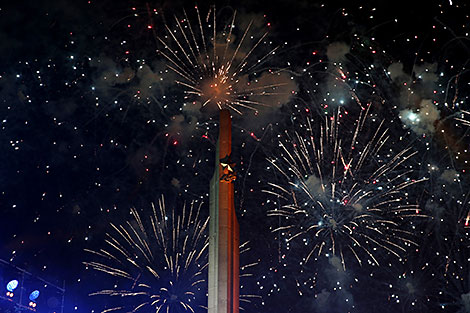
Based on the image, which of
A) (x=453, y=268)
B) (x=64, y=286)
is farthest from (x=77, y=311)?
(x=453, y=268)

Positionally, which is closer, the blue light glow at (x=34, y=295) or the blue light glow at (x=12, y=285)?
the blue light glow at (x=12, y=285)

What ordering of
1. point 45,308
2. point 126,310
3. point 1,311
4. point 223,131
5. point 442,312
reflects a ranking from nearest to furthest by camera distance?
1. point 223,131
2. point 1,311
3. point 45,308
4. point 126,310
5. point 442,312

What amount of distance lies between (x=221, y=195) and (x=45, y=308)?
730 inches

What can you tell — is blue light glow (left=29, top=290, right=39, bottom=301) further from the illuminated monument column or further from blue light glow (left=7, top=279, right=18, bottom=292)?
the illuminated monument column

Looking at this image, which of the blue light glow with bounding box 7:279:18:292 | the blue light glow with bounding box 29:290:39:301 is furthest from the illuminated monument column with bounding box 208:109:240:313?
the blue light glow with bounding box 29:290:39:301

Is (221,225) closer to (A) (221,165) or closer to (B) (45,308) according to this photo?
(A) (221,165)

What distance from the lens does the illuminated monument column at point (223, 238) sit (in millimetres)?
20891

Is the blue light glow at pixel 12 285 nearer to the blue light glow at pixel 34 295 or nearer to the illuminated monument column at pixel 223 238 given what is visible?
the blue light glow at pixel 34 295

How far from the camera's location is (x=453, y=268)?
140 feet

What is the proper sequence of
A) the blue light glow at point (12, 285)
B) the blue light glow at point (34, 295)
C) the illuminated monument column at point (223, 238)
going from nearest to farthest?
the illuminated monument column at point (223, 238) < the blue light glow at point (12, 285) < the blue light glow at point (34, 295)

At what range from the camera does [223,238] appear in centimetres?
2156

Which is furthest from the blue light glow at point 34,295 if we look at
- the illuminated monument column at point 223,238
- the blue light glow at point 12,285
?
the illuminated monument column at point 223,238

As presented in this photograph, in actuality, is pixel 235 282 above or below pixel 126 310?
below

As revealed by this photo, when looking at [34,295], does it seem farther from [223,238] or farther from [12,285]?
[223,238]
